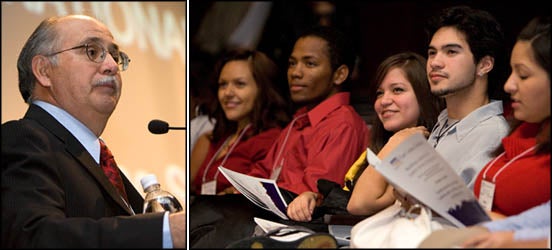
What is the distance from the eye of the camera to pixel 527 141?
2926 millimetres

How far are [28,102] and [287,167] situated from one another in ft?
4.01

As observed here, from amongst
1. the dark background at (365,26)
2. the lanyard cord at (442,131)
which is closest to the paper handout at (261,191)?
the lanyard cord at (442,131)

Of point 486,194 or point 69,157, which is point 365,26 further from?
point 486,194

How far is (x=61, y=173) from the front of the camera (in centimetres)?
336

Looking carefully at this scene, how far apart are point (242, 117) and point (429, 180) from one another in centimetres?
257

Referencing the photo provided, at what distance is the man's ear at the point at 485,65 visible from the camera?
10.8 feet

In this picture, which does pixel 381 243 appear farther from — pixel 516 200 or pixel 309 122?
pixel 309 122

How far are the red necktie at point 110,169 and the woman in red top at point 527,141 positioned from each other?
1401mm

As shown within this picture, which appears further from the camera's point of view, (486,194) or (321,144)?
(321,144)

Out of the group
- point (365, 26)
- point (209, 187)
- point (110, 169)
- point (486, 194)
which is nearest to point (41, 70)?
point (110, 169)

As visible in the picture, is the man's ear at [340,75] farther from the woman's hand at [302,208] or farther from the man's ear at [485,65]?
the man's ear at [485,65]

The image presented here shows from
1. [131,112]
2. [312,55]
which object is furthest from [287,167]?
[131,112]

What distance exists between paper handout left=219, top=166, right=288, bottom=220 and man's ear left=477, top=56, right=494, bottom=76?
2.76 ft

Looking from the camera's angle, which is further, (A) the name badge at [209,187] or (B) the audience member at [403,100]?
(A) the name badge at [209,187]
